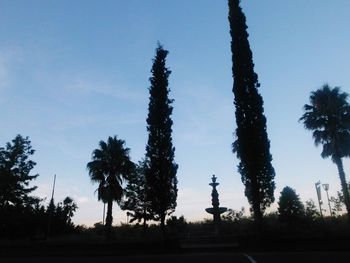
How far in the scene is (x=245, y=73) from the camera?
106 ft

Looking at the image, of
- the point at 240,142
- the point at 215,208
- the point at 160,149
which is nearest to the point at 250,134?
the point at 240,142

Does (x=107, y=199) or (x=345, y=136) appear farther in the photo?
(x=107, y=199)

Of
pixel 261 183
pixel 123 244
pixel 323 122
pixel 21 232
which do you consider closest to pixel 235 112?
pixel 261 183

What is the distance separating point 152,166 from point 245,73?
35.2 ft

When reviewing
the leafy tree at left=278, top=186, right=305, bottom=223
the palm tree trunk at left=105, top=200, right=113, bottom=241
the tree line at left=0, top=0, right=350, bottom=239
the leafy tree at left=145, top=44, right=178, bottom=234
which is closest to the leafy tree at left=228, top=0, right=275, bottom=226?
the tree line at left=0, top=0, right=350, bottom=239

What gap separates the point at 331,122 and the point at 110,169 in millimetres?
21990

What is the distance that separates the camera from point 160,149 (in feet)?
104

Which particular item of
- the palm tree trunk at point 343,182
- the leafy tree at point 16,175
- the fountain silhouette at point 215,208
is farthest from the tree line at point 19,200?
the palm tree trunk at point 343,182

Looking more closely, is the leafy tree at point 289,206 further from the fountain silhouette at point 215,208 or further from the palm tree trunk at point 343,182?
the palm tree trunk at point 343,182

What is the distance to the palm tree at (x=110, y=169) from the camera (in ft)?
131

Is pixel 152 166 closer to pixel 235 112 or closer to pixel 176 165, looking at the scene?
pixel 176 165

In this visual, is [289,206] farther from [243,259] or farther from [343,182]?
[243,259]

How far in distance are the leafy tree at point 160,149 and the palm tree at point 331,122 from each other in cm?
1313

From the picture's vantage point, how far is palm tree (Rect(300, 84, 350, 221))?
110 ft
